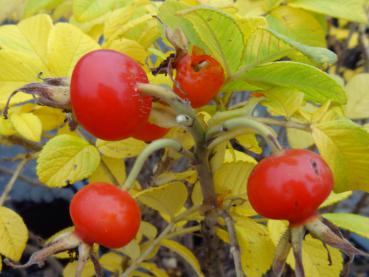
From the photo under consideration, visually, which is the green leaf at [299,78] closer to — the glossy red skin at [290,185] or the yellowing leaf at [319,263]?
the glossy red skin at [290,185]

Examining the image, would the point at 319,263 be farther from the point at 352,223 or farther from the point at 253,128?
the point at 253,128

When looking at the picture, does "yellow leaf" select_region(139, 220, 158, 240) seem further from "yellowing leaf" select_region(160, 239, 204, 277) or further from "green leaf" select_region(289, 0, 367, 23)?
"green leaf" select_region(289, 0, 367, 23)

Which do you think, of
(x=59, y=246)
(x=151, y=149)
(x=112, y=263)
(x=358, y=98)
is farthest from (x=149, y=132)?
(x=112, y=263)

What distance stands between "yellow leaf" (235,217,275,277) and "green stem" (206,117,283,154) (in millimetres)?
267

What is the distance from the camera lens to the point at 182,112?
0.69 m

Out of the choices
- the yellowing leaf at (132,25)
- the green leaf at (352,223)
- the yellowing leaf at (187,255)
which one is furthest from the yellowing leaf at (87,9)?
the green leaf at (352,223)

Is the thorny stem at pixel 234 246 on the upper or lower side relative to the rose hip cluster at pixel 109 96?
lower

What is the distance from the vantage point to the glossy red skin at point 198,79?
0.75m

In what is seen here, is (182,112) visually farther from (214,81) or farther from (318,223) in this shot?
(318,223)

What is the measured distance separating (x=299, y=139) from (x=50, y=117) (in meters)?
0.49

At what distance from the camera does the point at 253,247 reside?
3.07ft

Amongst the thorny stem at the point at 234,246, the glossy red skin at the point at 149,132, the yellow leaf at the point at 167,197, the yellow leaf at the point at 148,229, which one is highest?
the glossy red skin at the point at 149,132

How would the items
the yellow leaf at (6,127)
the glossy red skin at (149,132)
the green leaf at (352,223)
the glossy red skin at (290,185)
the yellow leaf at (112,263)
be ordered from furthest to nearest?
the yellow leaf at (112,263) < the yellow leaf at (6,127) < the green leaf at (352,223) < the glossy red skin at (149,132) < the glossy red skin at (290,185)

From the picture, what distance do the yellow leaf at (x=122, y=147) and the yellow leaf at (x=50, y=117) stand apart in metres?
0.14
